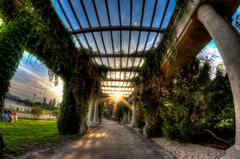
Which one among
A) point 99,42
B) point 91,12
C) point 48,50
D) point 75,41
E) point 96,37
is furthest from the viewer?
point 99,42

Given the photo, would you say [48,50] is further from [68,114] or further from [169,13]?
[169,13]

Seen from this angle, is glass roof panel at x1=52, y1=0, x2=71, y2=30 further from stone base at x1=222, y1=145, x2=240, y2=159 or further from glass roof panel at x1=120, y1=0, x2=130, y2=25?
stone base at x1=222, y1=145, x2=240, y2=159

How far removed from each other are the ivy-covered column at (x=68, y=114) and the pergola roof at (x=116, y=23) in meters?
2.76

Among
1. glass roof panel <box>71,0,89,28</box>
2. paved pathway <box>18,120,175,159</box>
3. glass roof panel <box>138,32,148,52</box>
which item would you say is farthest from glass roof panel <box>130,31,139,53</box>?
paved pathway <box>18,120,175,159</box>

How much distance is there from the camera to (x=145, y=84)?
9.77m

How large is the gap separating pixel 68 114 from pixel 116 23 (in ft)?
19.4

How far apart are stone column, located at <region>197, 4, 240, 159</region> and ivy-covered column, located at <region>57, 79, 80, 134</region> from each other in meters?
7.43

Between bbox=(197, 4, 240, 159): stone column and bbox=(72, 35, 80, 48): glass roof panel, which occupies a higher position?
bbox=(72, 35, 80, 48): glass roof panel

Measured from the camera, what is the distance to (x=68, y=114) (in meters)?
8.12

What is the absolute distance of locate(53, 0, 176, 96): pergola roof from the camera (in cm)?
516

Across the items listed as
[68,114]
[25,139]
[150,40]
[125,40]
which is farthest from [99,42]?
[25,139]

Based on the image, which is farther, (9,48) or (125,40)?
(125,40)

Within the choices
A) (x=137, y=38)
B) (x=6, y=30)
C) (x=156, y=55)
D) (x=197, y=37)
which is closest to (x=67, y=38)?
(x=6, y=30)

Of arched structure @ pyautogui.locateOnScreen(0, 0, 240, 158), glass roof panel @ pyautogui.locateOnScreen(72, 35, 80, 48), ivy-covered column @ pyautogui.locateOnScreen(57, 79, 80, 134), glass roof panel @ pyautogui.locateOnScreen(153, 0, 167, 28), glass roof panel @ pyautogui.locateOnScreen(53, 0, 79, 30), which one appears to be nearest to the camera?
arched structure @ pyautogui.locateOnScreen(0, 0, 240, 158)
